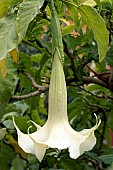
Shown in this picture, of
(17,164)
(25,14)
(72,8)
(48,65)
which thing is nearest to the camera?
(25,14)

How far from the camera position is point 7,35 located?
0.58 metres

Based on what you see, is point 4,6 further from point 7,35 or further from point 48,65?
point 48,65

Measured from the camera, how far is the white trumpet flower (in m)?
0.57

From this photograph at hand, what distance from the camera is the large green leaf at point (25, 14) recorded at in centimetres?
56

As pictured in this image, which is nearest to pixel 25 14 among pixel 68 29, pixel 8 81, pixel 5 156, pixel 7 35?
pixel 7 35

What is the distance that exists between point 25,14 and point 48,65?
0.69 meters

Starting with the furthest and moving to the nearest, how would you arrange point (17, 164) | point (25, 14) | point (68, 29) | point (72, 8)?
1. point (17, 164)
2. point (68, 29)
3. point (72, 8)
4. point (25, 14)

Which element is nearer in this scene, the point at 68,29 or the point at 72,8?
the point at 72,8

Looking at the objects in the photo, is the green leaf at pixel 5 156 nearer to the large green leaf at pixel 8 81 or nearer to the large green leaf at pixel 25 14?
the large green leaf at pixel 8 81

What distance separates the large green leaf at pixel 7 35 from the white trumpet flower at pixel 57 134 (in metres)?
0.07

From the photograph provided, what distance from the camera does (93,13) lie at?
0.62 m

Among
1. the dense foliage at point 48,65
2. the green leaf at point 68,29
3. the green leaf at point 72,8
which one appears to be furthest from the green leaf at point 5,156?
the green leaf at point 72,8

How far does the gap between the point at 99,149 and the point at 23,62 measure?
0.35 meters

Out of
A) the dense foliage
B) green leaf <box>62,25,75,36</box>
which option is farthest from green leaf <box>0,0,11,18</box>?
green leaf <box>62,25,75,36</box>
